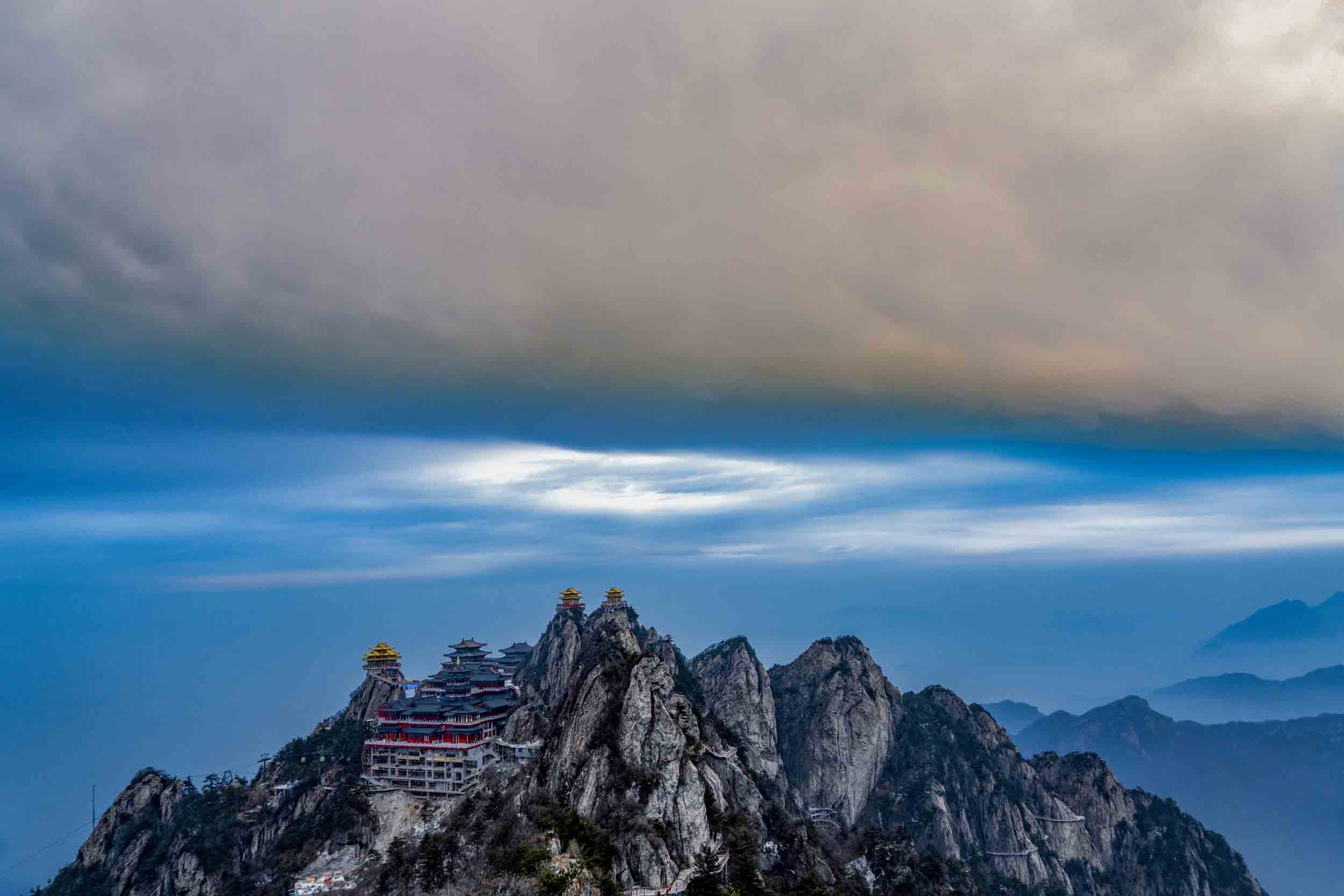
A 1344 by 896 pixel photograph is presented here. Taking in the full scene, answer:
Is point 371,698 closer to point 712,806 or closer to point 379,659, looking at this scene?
point 379,659

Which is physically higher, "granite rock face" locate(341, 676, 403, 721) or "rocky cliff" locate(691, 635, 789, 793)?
"granite rock face" locate(341, 676, 403, 721)

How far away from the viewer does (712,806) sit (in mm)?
77938

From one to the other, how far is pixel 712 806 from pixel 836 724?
7153 centimetres

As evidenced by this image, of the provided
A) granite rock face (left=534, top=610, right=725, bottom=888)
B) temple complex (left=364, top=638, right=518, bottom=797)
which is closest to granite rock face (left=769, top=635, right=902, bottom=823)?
granite rock face (left=534, top=610, right=725, bottom=888)

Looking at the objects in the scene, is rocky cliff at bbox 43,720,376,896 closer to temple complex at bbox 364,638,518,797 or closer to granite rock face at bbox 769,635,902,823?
temple complex at bbox 364,638,518,797

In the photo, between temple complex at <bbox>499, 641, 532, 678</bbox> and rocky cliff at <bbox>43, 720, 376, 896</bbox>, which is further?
temple complex at <bbox>499, 641, 532, 678</bbox>

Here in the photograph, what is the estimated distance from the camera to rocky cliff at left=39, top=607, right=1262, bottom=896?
73.9 m

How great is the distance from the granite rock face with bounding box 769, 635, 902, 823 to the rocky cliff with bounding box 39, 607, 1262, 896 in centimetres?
35

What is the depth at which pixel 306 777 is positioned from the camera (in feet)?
305

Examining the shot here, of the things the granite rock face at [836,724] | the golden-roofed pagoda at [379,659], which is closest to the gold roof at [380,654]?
the golden-roofed pagoda at [379,659]

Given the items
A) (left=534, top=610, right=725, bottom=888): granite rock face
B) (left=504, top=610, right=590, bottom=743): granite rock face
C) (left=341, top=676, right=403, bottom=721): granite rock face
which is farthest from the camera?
(left=341, top=676, right=403, bottom=721): granite rock face

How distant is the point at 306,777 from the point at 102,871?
92.4 ft

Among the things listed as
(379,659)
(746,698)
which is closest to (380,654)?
(379,659)

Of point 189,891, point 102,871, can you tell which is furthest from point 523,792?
point 102,871
